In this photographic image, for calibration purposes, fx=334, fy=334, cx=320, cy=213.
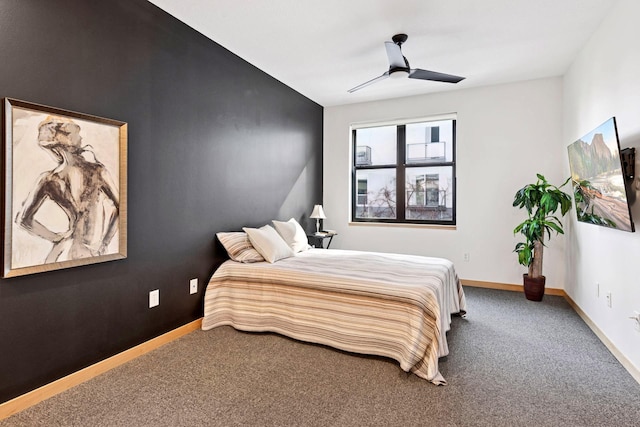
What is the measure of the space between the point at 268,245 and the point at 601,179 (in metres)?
2.73

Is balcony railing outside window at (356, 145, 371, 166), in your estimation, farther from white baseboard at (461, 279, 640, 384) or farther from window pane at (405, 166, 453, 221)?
white baseboard at (461, 279, 640, 384)

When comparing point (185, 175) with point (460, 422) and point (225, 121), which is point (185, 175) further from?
point (460, 422)

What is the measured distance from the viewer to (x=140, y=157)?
2512mm

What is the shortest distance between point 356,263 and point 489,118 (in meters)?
2.83

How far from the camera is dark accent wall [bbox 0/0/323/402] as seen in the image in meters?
1.89

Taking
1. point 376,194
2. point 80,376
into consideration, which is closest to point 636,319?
point 376,194

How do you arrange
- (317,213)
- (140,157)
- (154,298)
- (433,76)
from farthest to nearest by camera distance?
(317,213), (433,76), (154,298), (140,157)

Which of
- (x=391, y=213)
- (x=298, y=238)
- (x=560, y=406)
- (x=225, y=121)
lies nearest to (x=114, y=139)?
(x=225, y=121)

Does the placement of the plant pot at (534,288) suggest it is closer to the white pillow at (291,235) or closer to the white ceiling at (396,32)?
the white ceiling at (396,32)

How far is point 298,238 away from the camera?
3.96 metres

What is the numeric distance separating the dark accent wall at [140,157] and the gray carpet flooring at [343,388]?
305mm

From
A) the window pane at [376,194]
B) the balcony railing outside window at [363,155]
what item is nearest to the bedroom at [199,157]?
the window pane at [376,194]

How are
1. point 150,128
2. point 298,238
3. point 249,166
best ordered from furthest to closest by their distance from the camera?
point 298,238, point 249,166, point 150,128

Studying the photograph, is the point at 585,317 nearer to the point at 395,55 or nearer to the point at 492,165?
the point at 492,165
